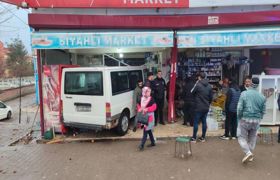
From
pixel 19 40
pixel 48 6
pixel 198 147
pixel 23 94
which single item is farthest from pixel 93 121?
pixel 19 40

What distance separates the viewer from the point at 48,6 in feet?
26.5

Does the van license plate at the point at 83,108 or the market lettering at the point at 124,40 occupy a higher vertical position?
the market lettering at the point at 124,40

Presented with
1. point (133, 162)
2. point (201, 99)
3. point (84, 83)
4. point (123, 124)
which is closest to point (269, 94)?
point (201, 99)

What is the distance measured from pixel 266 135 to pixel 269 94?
1.62 meters

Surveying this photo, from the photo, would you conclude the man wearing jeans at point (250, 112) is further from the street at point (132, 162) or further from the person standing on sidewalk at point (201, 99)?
the person standing on sidewalk at point (201, 99)

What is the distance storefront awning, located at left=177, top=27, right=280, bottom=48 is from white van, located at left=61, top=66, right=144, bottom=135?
2.27 m

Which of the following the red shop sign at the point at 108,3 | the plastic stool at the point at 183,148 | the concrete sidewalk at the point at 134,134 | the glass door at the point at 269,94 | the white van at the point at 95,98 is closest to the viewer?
the plastic stool at the point at 183,148

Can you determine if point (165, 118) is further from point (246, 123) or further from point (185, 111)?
point (246, 123)

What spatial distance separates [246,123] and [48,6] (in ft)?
21.7

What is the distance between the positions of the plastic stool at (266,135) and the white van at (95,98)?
3884 mm

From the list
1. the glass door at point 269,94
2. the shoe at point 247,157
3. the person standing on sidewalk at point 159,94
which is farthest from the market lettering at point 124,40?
the shoe at point 247,157

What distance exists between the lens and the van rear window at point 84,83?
719 centimetres

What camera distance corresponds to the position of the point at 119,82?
25.4ft

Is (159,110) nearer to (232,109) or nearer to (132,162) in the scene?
(232,109)
